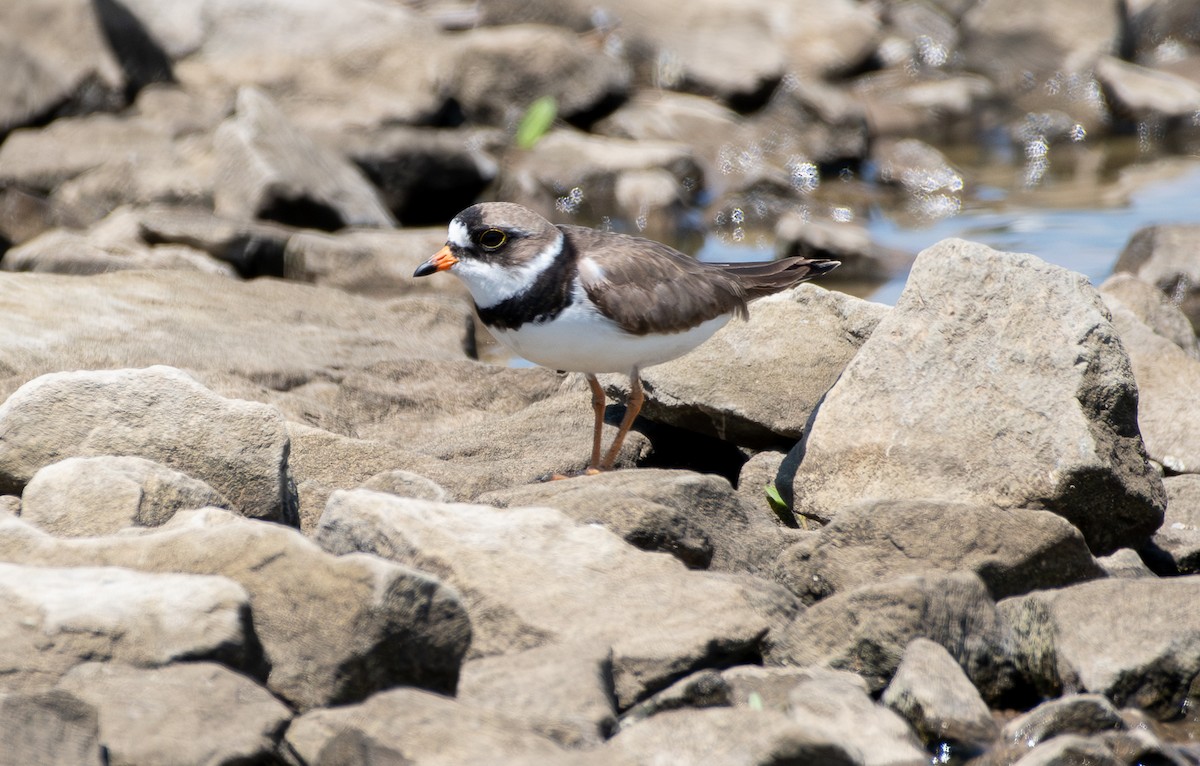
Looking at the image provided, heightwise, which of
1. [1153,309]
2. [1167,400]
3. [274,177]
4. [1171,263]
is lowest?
[274,177]

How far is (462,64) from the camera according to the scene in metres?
16.1

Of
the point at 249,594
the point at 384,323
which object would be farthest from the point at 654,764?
the point at 384,323

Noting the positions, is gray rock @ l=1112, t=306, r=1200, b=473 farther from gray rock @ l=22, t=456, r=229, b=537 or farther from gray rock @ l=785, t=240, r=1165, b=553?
gray rock @ l=22, t=456, r=229, b=537

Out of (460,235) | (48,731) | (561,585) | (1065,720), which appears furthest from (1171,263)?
(48,731)

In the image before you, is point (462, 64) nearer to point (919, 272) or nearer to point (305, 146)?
point (305, 146)

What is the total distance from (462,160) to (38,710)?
34.5 feet

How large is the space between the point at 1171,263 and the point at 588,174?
616 centimetres

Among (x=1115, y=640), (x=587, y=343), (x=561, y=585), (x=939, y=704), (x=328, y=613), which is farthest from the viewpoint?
(x=587, y=343)

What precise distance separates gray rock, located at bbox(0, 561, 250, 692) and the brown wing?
2.61 m

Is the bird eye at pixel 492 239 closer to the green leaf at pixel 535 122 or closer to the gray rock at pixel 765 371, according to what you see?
the gray rock at pixel 765 371

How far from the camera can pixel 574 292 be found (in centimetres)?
618

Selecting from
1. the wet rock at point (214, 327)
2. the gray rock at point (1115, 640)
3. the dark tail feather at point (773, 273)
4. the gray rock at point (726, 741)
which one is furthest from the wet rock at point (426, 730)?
the wet rock at point (214, 327)

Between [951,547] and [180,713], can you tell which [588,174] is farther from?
[180,713]

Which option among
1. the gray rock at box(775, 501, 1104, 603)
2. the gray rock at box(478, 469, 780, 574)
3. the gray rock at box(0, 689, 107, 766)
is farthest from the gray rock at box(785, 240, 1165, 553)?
the gray rock at box(0, 689, 107, 766)
